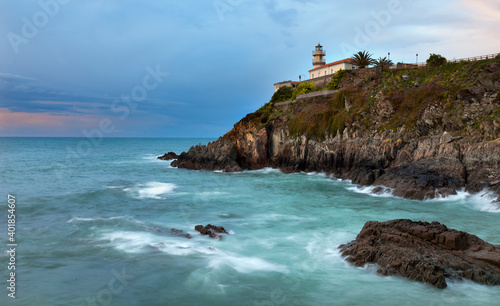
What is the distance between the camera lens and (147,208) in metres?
22.3

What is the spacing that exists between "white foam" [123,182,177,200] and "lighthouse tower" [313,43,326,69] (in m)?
47.9

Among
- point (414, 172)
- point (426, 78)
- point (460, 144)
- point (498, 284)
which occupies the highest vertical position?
point (426, 78)

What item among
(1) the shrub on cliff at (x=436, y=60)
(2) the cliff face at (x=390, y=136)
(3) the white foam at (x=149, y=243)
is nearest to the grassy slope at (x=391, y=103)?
(2) the cliff face at (x=390, y=136)

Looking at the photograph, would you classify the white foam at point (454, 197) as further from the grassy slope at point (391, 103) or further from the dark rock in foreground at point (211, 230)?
the dark rock in foreground at point (211, 230)

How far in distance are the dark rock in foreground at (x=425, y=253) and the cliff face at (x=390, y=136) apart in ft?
39.0

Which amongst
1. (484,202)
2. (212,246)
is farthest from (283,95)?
(212,246)

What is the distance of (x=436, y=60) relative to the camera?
36.0 m

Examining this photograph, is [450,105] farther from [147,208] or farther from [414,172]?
[147,208]

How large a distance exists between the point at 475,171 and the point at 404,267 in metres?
16.8

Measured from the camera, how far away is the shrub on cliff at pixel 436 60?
3581 cm

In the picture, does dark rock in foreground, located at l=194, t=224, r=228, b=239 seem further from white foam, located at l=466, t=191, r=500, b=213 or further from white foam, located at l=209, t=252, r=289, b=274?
white foam, located at l=466, t=191, r=500, b=213

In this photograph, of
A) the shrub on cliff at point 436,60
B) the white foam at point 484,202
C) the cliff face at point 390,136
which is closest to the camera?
the white foam at point 484,202

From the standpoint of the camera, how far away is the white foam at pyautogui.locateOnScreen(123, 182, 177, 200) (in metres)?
26.8

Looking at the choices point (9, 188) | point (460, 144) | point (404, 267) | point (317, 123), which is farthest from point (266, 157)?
point (404, 267)
